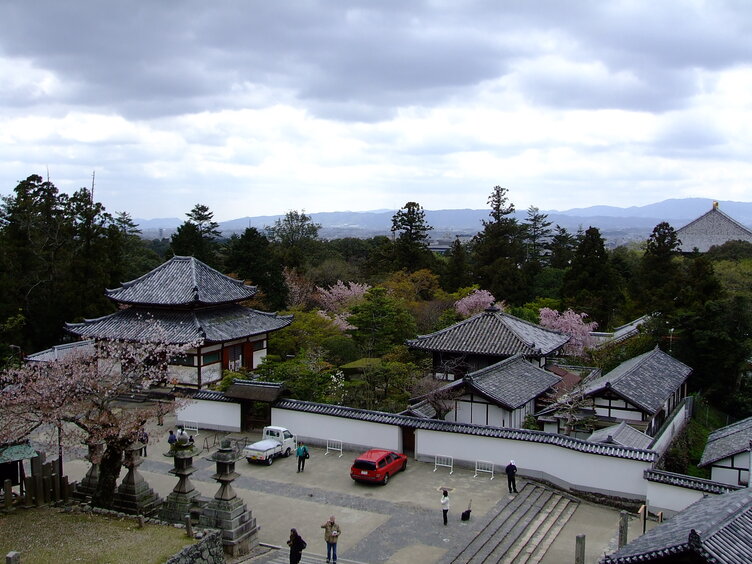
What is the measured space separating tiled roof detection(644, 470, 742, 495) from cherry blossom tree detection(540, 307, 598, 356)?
20844 mm

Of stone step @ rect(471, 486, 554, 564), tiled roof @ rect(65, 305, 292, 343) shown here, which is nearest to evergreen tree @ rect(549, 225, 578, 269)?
tiled roof @ rect(65, 305, 292, 343)

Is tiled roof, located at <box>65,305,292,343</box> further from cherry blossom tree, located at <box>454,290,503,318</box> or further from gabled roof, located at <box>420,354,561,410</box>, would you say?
cherry blossom tree, located at <box>454,290,503,318</box>

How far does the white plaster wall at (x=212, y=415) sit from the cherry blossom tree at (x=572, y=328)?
22.5 metres

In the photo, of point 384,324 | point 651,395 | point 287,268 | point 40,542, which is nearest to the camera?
point 40,542

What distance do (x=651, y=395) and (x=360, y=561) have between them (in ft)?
52.3

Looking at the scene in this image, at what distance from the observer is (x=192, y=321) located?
33.2 m

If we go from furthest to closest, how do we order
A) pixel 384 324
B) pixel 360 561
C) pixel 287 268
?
pixel 287 268 → pixel 384 324 → pixel 360 561

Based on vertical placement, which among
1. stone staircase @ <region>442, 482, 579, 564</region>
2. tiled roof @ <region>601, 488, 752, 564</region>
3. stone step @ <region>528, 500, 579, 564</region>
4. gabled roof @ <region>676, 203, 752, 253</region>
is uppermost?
gabled roof @ <region>676, 203, 752, 253</region>

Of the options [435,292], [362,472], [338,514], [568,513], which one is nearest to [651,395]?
[568,513]

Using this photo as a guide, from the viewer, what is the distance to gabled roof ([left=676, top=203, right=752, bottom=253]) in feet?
236

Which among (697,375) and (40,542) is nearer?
(40,542)

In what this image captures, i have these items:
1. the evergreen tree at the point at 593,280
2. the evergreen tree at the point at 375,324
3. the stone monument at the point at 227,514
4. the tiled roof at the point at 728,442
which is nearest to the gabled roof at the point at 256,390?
the evergreen tree at the point at 375,324

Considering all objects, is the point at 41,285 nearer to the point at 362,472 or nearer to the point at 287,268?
the point at 287,268

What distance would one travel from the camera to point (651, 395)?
26.2 metres
